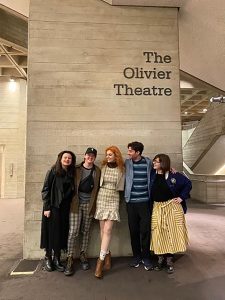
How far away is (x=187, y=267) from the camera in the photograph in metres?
3.15

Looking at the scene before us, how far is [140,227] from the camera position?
10.3 ft

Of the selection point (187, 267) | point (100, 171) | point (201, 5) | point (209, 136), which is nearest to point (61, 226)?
point (100, 171)

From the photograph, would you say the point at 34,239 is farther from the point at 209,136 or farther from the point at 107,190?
the point at 209,136

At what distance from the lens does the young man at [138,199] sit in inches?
122

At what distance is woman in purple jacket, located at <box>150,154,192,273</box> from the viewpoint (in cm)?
304

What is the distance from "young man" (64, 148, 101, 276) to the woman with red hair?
3.1 inches

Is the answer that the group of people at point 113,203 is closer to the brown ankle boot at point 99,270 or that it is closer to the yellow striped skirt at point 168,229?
the yellow striped skirt at point 168,229

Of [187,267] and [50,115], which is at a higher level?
[50,115]

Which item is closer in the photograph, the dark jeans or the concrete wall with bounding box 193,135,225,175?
the dark jeans

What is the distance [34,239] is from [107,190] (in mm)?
1188

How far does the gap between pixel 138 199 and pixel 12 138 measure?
30.1 feet

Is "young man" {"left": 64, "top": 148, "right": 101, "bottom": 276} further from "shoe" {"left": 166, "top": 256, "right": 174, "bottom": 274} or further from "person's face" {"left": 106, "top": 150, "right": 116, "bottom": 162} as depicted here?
"shoe" {"left": 166, "top": 256, "right": 174, "bottom": 274}

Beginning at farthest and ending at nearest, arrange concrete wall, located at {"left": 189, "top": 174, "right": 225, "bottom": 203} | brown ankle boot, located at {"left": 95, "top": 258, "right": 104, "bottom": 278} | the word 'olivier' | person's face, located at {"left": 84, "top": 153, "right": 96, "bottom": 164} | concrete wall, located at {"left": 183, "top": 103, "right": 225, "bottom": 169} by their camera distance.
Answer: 1. concrete wall, located at {"left": 183, "top": 103, "right": 225, "bottom": 169}
2. concrete wall, located at {"left": 189, "top": 174, "right": 225, "bottom": 203}
3. the word 'olivier'
4. person's face, located at {"left": 84, "top": 153, "right": 96, "bottom": 164}
5. brown ankle boot, located at {"left": 95, "top": 258, "right": 104, "bottom": 278}

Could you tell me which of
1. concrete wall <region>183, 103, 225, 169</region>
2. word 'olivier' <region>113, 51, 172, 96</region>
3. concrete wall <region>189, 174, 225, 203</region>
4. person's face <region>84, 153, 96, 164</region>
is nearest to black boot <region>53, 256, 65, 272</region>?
person's face <region>84, 153, 96, 164</region>
